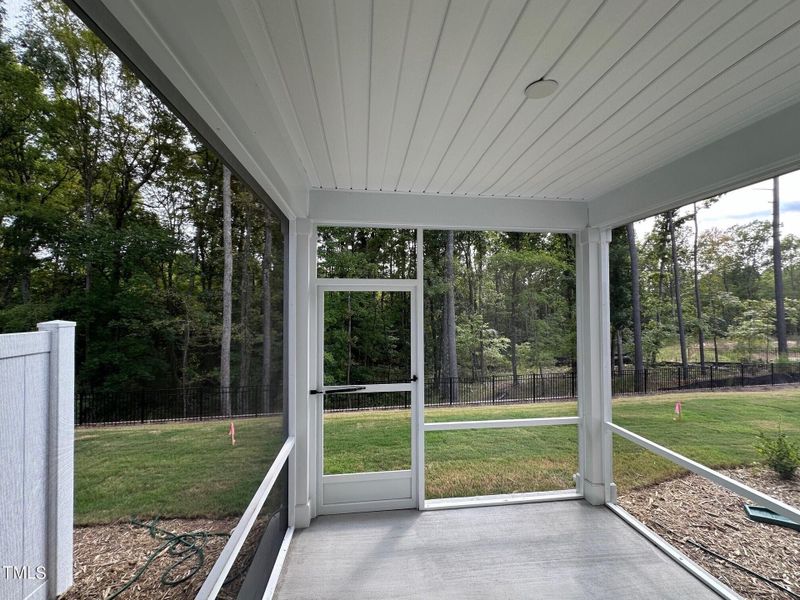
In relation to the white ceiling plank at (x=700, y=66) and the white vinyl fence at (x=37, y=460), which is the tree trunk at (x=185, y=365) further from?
the white ceiling plank at (x=700, y=66)

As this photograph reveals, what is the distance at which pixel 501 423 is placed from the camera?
133 inches

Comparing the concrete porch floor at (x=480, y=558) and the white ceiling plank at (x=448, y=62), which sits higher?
the white ceiling plank at (x=448, y=62)

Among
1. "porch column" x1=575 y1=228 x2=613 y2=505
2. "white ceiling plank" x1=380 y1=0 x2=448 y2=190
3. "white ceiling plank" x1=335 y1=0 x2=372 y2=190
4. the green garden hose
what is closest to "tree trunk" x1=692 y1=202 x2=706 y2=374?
"porch column" x1=575 y1=228 x2=613 y2=505

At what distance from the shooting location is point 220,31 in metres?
1.12

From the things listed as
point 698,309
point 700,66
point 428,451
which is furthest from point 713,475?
point 700,66

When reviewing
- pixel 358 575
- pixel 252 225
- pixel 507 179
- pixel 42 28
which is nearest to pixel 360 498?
pixel 358 575

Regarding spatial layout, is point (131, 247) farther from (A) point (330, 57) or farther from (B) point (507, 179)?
(B) point (507, 179)

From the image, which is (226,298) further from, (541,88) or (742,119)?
(742,119)

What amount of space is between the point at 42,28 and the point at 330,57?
3.50 ft

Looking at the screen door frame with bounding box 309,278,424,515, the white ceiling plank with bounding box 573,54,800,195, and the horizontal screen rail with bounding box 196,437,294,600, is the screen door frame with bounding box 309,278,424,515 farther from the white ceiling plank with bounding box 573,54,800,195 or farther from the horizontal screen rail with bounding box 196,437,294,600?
the white ceiling plank with bounding box 573,54,800,195

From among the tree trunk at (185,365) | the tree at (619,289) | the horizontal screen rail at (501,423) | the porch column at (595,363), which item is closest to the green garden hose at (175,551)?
the tree trunk at (185,365)

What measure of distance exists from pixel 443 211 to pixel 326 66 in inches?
74.6

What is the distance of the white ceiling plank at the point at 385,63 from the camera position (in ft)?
4.02

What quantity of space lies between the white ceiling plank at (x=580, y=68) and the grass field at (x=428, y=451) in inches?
71.4
